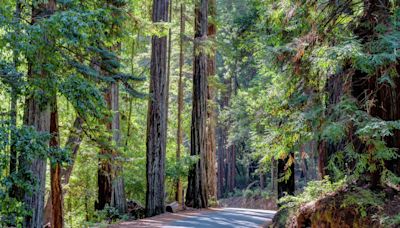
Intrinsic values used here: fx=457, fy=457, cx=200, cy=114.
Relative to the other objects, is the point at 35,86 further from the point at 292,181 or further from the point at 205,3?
the point at 205,3

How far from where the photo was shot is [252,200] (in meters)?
32.8

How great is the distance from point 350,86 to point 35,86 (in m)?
5.20

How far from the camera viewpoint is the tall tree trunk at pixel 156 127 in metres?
14.4

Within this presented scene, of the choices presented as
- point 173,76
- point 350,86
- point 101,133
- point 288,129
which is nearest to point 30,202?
point 101,133

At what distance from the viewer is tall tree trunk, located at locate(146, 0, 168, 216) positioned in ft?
47.2

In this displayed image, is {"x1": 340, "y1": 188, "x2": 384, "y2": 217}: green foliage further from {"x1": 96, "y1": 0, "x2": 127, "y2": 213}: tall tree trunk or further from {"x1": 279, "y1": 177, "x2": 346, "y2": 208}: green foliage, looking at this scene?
{"x1": 96, "y1": 0, "x2": 127, "y2": 213}: tall tree trunk

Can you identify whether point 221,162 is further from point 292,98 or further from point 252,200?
point 292,98

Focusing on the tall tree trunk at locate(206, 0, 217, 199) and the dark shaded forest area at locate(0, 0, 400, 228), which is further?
the tall tree trunk at locate(206, 0, 217, 199)

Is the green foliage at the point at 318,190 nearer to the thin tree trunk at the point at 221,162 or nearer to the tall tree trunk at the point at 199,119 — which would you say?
the tall tree trunk at the point at 199,119

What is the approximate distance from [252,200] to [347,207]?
2616 cm

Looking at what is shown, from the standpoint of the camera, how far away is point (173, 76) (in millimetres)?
23828

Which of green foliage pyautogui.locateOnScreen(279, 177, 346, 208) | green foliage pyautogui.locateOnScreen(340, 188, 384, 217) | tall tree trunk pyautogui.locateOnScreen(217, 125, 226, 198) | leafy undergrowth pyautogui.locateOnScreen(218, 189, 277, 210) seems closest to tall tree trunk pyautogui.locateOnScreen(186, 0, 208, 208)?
green foliage pyautogui.locateOnScreen(279, 177, 346, 208)

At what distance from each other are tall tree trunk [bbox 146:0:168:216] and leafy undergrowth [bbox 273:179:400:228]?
6.78 meters

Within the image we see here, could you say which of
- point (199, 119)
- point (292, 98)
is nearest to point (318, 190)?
point (292, 98)
